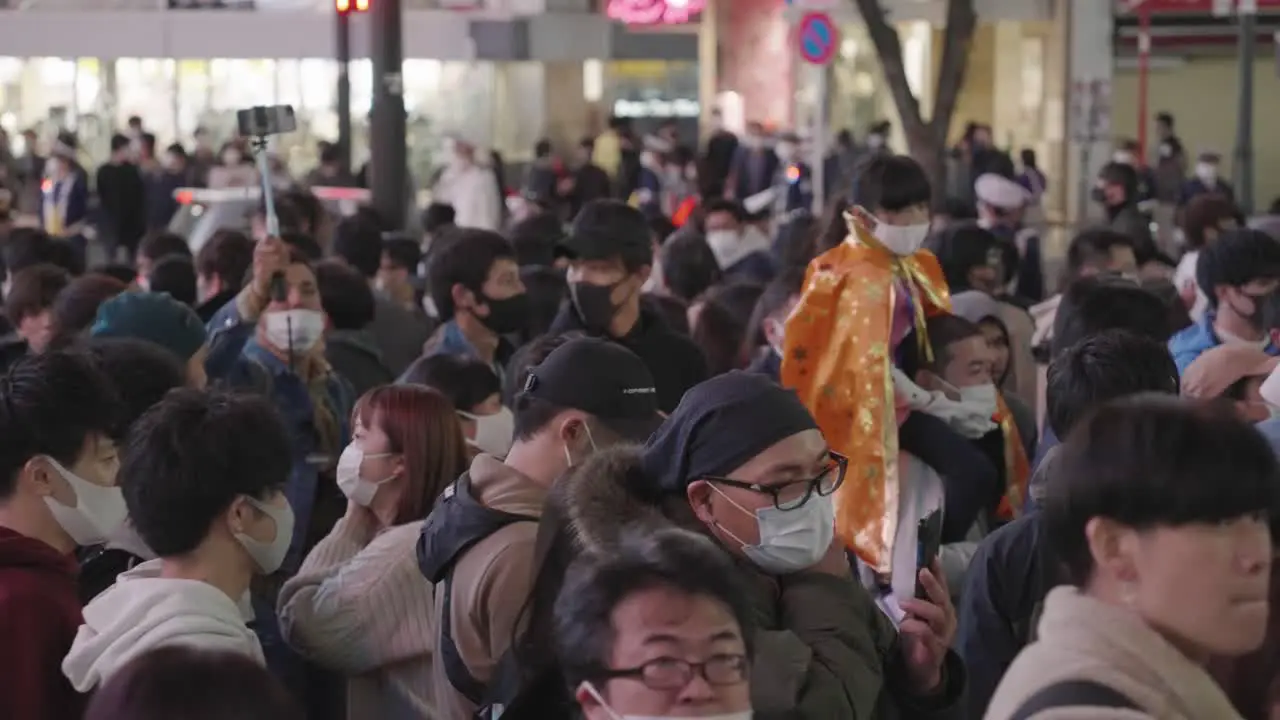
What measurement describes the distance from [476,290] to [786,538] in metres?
4.17

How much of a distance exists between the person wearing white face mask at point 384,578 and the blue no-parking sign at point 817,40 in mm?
13021

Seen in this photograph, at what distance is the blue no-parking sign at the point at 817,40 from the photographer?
722 inches

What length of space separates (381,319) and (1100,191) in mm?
8411

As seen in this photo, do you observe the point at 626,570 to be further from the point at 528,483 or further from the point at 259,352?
the point at 259,352

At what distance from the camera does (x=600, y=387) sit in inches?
195

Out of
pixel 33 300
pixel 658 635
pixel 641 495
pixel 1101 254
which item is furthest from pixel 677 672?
pixel 1101 254

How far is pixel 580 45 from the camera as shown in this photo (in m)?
34.8

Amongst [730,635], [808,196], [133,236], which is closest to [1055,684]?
[730,635]

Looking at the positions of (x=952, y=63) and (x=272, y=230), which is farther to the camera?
(x=952, y=63)

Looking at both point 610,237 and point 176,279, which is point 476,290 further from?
point 176,279

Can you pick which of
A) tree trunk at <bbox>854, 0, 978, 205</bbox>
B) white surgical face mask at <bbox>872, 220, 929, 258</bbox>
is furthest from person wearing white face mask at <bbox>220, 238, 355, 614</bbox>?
tree trunk at <bbox>854, 0, 978, 205</bbox>

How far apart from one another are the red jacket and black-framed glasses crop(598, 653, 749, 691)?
60.7 inches

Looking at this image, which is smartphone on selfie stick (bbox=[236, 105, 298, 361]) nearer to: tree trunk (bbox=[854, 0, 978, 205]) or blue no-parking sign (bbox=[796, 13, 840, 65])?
blue no-parking sign (bbox=[796, 13, 840, 65])

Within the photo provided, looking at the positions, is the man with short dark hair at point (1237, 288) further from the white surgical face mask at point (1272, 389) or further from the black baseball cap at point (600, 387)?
the black baseball cap at point (600, 387)
